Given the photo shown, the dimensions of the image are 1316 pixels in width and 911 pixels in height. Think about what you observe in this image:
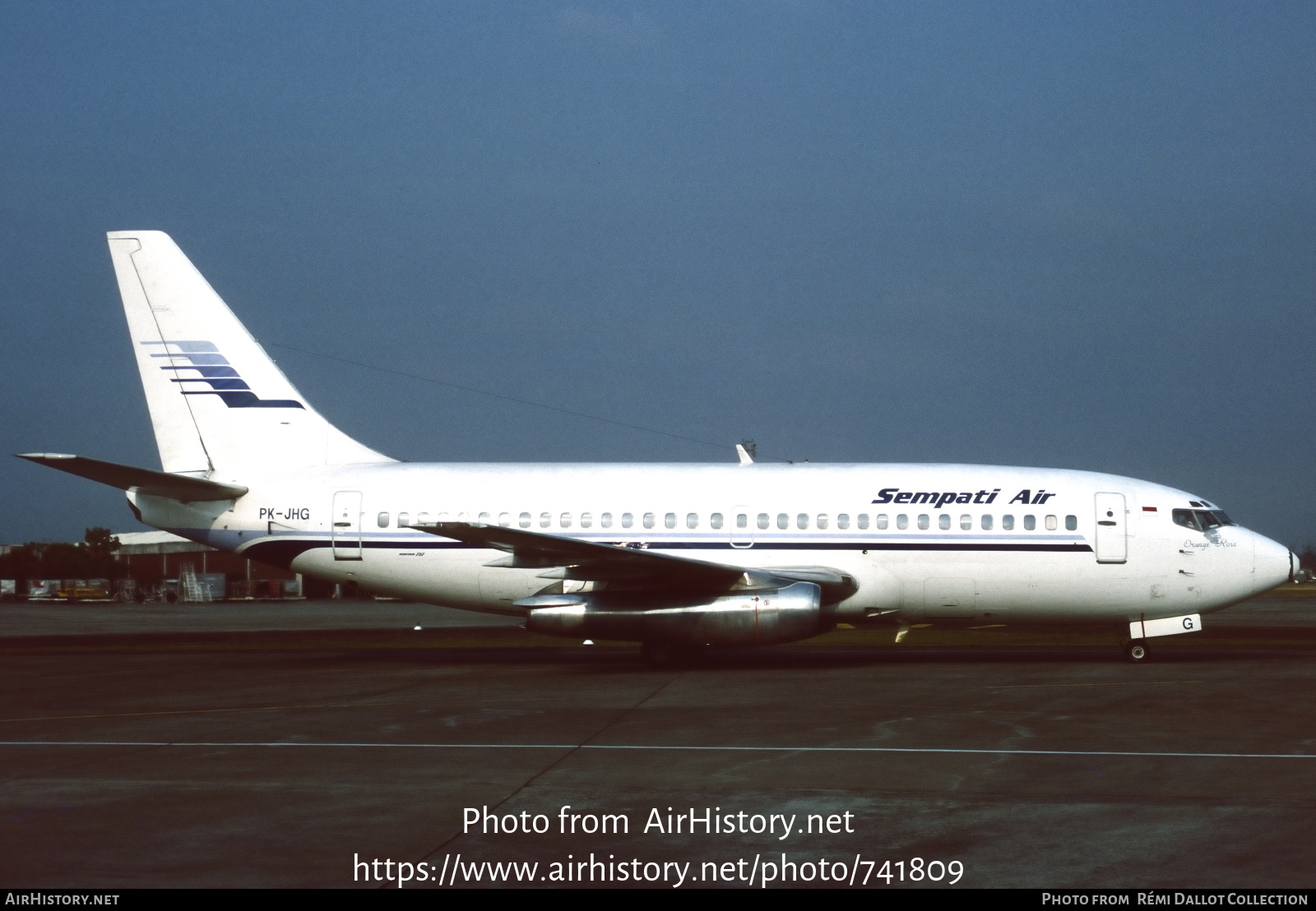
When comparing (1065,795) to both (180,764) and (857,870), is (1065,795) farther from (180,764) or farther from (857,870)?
(180,764)

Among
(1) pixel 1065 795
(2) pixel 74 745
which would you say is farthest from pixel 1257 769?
(2) pixel 74 745

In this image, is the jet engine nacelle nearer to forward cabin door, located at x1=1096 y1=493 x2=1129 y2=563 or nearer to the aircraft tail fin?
forward cabin door, located at x1=1096 y1=493 x2=1129 y2=563

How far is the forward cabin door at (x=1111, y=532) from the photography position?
20922 mm

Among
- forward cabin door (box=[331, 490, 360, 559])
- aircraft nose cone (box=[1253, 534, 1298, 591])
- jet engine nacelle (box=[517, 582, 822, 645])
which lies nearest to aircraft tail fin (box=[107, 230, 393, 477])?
forward cabin door (box=[331, 490, 360, 559])

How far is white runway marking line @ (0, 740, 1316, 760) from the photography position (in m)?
11.3

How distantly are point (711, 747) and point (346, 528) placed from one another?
1219 centimetres

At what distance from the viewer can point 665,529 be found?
71.2 ft

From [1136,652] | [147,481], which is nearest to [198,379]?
[147,481]

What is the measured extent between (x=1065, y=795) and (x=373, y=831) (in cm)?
510

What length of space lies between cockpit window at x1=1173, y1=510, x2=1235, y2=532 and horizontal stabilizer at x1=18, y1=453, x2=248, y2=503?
54.3 ft

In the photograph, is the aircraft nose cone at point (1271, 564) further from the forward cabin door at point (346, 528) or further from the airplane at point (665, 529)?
the forward cabin door at point (346, 528)

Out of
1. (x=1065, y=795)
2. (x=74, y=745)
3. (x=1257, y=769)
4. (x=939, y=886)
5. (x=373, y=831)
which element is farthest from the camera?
(x=74, y=745)

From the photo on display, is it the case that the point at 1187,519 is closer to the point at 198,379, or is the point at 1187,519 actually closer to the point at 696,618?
the point at 696,618

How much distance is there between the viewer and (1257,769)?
34.4 feet
